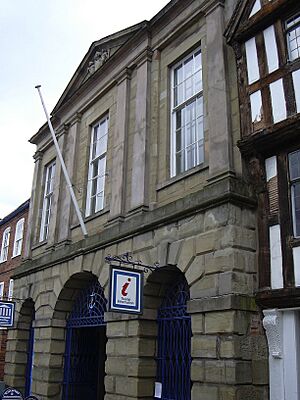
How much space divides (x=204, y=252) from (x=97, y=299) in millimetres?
4475

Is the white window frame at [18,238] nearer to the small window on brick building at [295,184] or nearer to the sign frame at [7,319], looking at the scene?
the sign frame at [7,319]

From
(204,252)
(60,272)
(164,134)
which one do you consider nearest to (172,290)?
(204,252)

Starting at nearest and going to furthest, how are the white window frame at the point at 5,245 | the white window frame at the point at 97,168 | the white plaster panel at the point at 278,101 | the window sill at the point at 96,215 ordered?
the white plaster panel at the point at 278,101 → the window sill at the point at 96,215 → the white window frame at the point at 97,168 → the white window frame at the point at 5,245

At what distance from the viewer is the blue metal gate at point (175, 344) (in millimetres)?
8656

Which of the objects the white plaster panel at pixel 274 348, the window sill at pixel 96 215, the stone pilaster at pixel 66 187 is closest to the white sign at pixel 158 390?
the white plaster panel at pixel 274 348

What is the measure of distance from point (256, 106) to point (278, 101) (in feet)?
1.45

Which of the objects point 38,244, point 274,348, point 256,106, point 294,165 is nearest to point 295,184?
point 294,165

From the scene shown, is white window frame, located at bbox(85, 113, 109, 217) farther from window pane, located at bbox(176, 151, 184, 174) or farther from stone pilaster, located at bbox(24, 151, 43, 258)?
stone pilaster, located at bbox(24, 151, 43, 258)

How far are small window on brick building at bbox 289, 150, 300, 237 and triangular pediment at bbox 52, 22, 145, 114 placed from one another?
18.7 feet

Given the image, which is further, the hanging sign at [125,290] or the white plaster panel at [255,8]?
the white plaster panel at [255,8]

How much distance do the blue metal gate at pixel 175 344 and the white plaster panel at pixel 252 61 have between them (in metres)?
3.89

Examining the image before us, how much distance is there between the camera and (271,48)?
849 centimetres

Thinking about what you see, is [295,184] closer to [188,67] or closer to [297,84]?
[297,84]

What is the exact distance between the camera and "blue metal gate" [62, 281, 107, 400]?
12203 millimetres
